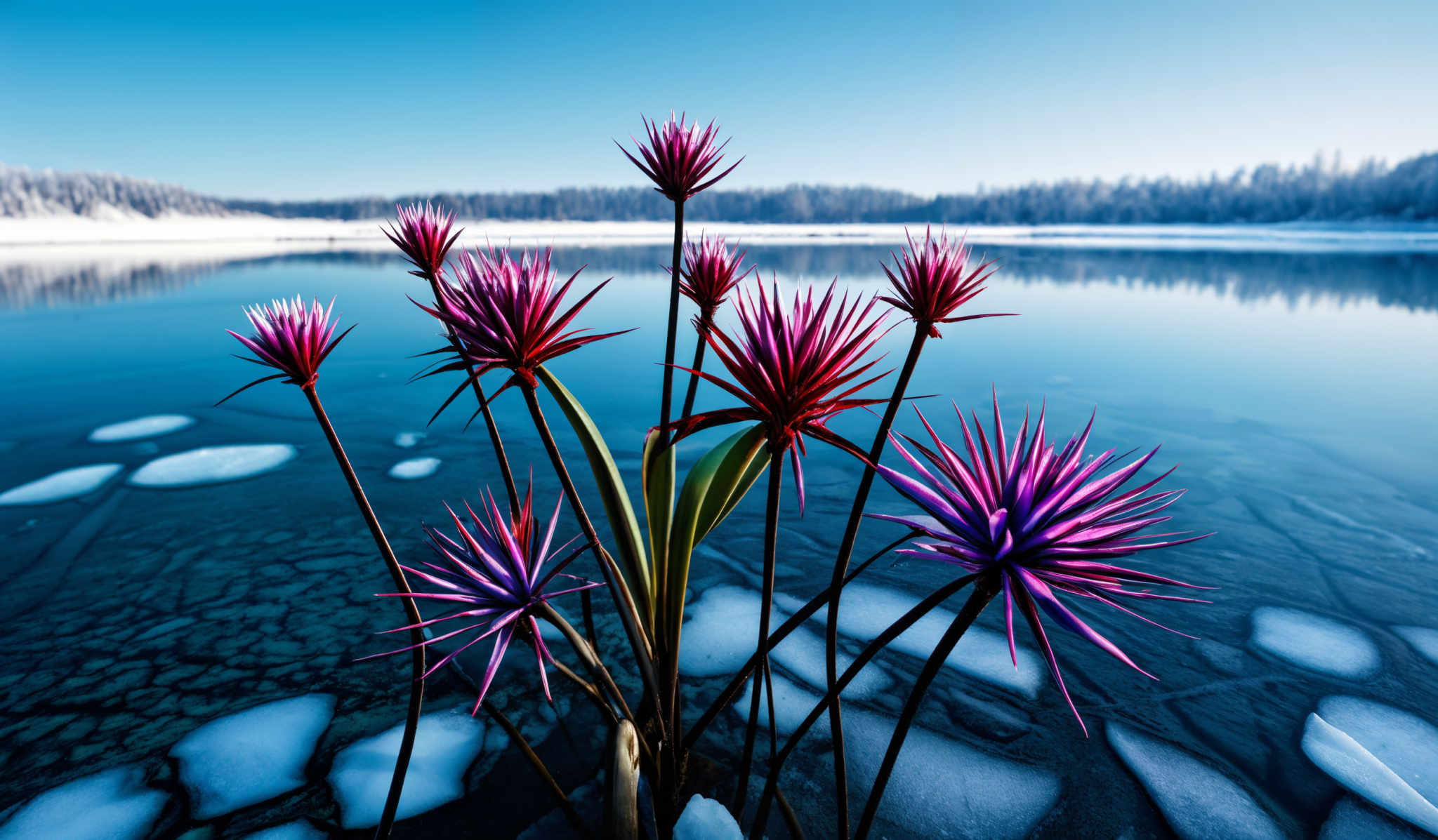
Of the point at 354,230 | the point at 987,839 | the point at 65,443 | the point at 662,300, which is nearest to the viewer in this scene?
the point at 987,839

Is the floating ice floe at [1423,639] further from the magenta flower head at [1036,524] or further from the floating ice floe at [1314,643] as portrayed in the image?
the magenta flower head at [1036,524]

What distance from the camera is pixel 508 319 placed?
4.49 ft

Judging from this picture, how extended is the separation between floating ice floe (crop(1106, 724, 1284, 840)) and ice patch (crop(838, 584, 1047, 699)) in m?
0.44

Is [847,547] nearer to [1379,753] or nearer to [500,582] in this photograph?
[500,582]

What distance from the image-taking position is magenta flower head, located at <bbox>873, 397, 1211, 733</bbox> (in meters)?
1.13

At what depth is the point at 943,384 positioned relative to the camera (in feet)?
29.4

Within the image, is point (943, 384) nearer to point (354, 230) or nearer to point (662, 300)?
point (662, 300)

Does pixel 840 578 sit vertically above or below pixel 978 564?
below

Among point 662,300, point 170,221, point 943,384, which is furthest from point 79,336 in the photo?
point 170,221

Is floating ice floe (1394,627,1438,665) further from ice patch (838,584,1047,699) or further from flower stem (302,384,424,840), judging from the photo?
flower stem (302,384,424,840)

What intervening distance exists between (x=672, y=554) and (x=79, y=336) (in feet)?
49.9

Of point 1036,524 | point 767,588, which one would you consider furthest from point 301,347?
point 1036,524

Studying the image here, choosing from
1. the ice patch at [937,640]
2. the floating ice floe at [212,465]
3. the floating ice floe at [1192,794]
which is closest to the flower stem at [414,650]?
the ice patch at [937,640]

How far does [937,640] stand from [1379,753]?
170 centimetres
